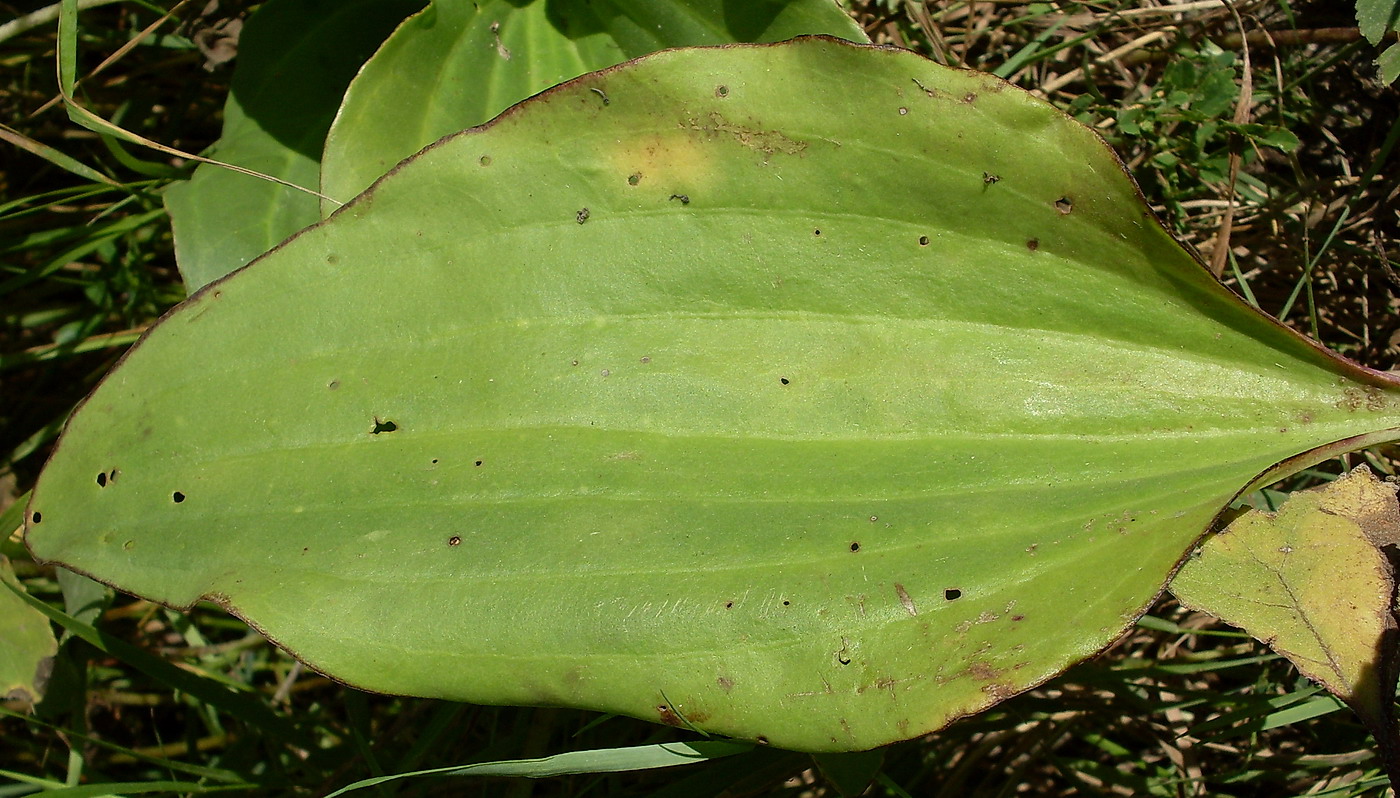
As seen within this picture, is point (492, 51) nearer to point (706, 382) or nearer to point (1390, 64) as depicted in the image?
point (706, 382)

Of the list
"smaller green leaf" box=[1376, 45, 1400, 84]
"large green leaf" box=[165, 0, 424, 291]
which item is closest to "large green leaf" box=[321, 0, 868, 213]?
"large green leaf" box=[165, 0, 424, 291]

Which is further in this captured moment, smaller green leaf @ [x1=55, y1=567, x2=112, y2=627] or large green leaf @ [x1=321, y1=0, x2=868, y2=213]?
smaller green leaf @ [x1=55, y1=567, x2=112, y2=627]

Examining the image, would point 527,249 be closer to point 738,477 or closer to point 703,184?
point 703,184

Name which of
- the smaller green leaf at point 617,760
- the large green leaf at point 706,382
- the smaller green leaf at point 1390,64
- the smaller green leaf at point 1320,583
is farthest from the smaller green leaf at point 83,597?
the smaller green leaf at point 1390,64

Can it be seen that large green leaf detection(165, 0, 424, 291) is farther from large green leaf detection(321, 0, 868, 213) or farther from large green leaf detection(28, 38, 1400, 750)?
large green leaf detection(28, 38, 1400, 750)

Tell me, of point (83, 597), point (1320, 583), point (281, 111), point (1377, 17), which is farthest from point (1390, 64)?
point (83, 597)

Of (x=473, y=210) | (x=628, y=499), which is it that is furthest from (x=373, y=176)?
(x=628, y=499)

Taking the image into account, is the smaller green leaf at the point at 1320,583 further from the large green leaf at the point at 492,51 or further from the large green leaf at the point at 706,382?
the large green leaf at the point at 492,51
